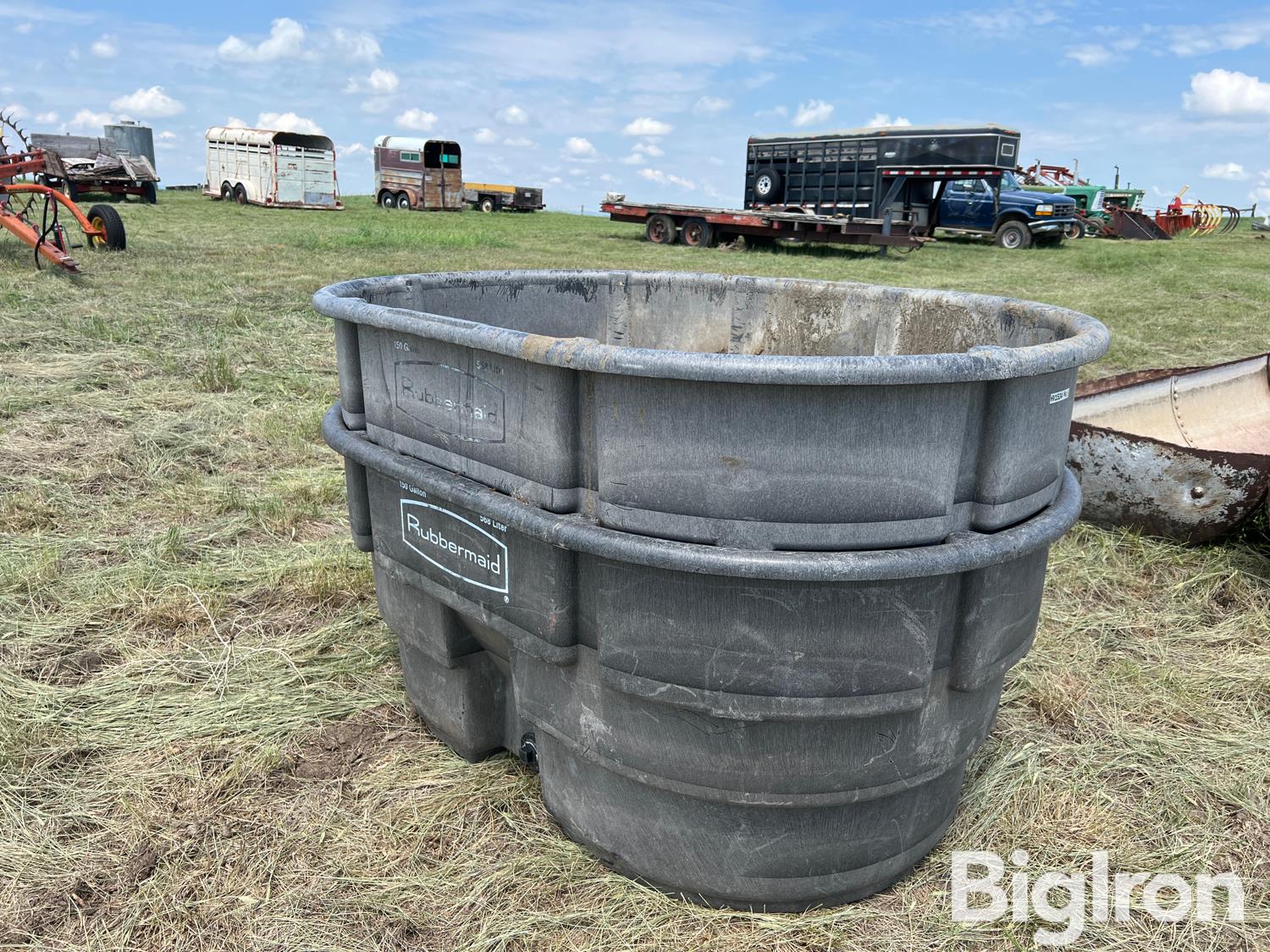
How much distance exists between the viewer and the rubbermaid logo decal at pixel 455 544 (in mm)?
1982

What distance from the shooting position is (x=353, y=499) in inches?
96.9

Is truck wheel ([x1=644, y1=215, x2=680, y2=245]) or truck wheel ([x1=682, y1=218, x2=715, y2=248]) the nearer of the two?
truck wheel ([x1=682, y1=218, x2=715, y2=248])

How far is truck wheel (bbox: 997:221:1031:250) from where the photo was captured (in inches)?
822

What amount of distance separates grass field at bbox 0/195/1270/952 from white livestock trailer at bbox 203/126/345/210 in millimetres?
22296

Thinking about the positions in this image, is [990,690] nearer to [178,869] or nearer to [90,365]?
[178,869]

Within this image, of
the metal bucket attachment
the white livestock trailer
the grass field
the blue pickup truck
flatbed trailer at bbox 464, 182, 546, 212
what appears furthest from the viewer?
flatbed trailer at bbox 464, 182, 546, 212

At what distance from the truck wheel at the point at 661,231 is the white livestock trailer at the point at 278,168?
1131 centimetres

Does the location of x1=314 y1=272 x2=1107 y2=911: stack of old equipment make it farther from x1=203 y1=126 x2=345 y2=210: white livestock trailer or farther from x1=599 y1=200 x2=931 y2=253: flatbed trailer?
x1=203 y1=126 x2=345 y2=210: white livestock trailer

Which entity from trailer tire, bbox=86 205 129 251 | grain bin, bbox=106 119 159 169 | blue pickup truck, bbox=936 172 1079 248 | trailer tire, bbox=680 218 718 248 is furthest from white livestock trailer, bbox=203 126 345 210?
blue pickup truck, bbox=936 172 1079 248

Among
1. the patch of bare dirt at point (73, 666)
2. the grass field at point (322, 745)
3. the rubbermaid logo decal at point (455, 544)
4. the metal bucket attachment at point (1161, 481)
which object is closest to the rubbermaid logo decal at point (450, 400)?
the rubbermaid logo decal at point (455, 544)

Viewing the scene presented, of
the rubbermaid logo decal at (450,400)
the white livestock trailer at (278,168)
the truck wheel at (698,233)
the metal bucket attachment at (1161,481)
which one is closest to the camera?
the rubbermaid logo decal at (450,400)

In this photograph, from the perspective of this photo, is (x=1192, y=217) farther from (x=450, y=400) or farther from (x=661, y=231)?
(x=450, y=400)

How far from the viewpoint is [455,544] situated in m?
2.09

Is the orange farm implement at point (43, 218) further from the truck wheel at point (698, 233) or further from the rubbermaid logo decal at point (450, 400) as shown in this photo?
the truck wheel at point (698, 233)
